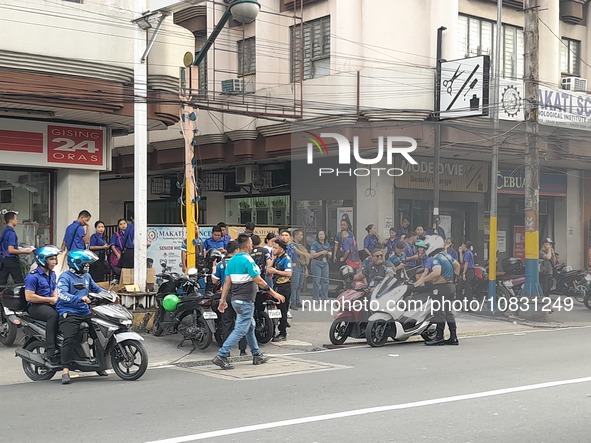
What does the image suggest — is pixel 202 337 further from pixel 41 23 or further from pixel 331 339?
pixel 41 23

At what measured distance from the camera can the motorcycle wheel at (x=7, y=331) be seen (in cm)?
1238

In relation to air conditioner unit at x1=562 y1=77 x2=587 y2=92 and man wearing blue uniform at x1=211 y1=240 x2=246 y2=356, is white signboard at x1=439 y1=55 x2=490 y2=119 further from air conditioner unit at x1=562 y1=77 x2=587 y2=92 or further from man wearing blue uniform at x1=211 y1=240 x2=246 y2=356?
man wearing blue uniform at x1=211 y1=240 x2=246 y2=356

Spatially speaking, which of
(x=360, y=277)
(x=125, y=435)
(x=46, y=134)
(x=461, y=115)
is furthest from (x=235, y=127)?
(x=125, y=435)

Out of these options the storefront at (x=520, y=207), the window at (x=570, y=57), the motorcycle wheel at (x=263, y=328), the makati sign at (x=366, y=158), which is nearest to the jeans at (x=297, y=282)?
the makati sign at (x=366, y=158)

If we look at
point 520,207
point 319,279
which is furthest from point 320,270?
point 520,207

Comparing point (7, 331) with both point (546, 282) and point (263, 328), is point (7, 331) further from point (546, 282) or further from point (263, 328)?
point (546, 282)

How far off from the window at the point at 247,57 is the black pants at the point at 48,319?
1474 centimetres

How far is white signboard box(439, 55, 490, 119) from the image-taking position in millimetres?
19734

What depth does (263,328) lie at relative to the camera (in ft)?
43.1

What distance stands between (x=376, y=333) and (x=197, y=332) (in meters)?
2.93

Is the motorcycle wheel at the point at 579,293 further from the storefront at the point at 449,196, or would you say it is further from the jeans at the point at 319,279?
the jeans at the point at 319,279

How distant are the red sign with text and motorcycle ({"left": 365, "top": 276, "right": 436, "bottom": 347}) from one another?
6.81 metres

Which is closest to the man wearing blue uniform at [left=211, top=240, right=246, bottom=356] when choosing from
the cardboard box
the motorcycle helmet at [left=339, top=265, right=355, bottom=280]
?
the cardboard box

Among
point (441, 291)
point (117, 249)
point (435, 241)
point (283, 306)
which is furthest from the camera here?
point (435, 241)
